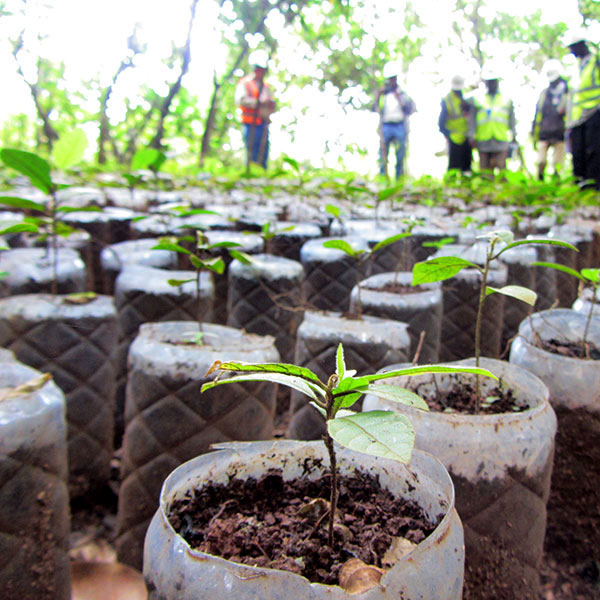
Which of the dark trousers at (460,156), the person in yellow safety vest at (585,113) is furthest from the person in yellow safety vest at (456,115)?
the person in yellow safety vest at (585,113)

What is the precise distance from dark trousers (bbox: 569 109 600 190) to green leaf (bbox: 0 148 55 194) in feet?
11.9

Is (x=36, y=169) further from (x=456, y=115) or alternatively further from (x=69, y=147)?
(x=456, y=115)

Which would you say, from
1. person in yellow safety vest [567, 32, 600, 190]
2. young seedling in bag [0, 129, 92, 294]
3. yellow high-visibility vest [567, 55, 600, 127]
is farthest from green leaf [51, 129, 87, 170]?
yellow high-visibility vest [567, 55, 600, 127]

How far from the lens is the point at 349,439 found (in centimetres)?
36

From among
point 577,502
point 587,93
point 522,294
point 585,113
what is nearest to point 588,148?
point 585,113

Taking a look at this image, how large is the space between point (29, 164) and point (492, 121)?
4.44 metres

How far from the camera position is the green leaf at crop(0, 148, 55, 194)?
1.02 metres

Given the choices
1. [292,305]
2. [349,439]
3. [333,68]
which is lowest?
[292,305]

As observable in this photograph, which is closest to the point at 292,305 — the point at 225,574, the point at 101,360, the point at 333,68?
the point at 101,360

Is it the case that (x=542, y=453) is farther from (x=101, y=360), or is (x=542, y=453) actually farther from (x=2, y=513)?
(x=101, y=360)

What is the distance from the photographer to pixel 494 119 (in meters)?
4.62

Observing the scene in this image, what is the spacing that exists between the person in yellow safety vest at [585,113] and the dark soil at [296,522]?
374 centimetres

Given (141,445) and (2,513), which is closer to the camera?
(2,513)

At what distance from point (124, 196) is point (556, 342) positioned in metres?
2.70
